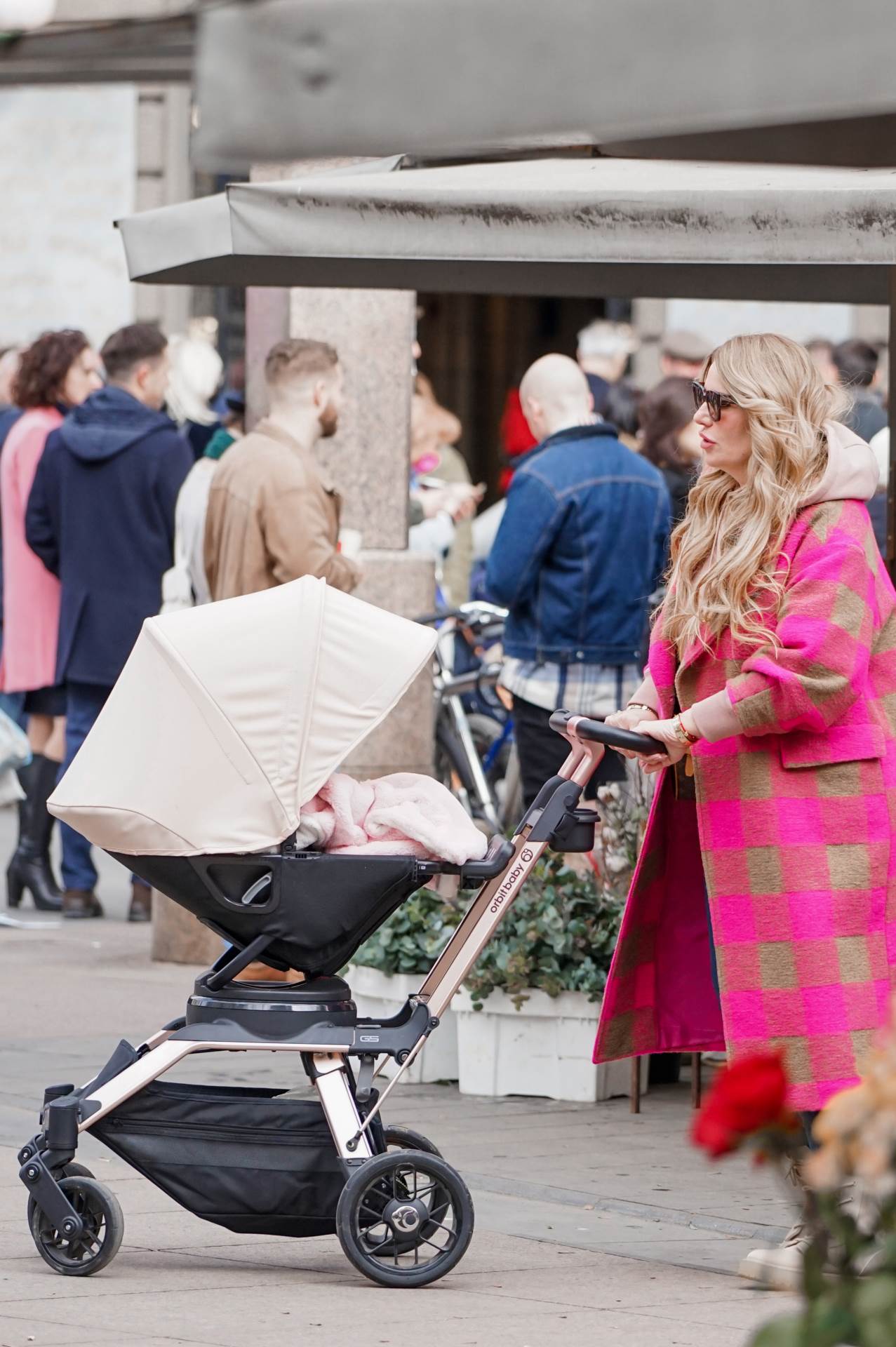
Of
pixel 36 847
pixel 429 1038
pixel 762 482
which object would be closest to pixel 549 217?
pixel 762 482

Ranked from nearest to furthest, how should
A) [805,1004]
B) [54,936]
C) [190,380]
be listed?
[805,1004]
[54,936]
[190,380]

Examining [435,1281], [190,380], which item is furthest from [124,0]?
[435,1281]

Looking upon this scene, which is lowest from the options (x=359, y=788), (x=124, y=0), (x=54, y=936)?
(x=54, y=936)

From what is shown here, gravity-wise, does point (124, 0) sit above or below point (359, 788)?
above

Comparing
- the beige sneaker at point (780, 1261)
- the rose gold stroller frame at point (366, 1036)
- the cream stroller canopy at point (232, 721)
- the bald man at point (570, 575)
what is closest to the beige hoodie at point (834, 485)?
the rose gold stroller frame at point (366, 1036)

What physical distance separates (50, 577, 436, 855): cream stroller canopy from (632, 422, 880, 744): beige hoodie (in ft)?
1.88

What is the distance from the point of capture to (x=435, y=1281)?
14.4ft

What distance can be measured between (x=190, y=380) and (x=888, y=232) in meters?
8.80

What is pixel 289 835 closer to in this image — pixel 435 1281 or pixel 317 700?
pixel 317 700

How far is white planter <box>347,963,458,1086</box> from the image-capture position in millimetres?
6301

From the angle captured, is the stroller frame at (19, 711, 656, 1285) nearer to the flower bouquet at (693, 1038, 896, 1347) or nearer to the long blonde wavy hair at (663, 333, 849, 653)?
the long blonde wavy hair at (663, 333, 849, 653)

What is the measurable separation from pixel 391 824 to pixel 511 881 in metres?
0.25

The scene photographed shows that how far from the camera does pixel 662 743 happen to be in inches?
171

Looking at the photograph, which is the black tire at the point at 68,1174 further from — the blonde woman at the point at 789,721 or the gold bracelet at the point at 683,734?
the gold bracelet at the point at 683,734
